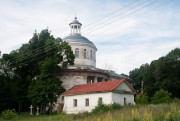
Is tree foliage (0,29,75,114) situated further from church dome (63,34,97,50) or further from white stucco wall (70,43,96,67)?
white stucco wall (70,43,96,67)

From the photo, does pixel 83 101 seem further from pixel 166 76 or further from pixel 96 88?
pixel 166 76

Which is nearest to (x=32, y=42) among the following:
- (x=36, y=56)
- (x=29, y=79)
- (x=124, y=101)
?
(x=36, y=56)

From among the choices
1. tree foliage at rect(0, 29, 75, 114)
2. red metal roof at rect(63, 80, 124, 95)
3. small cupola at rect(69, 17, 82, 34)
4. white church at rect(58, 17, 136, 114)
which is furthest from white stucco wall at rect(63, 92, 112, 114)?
small cupola at rect(69, 17, 82, 34)

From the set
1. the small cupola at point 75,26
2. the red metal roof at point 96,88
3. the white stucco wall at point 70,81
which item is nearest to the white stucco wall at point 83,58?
the small cupola at point 75,26

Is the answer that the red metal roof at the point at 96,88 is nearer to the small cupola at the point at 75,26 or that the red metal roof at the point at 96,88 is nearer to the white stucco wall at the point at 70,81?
the white stucco wall at the point at 70,81

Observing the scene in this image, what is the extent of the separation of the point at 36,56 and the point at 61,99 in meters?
6.70

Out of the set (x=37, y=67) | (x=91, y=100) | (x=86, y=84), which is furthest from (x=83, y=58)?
(x=91, y=100)

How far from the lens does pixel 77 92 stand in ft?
140

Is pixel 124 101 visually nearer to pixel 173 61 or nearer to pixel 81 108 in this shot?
pixel 81 108

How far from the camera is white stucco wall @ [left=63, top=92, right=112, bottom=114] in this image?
3970 cm

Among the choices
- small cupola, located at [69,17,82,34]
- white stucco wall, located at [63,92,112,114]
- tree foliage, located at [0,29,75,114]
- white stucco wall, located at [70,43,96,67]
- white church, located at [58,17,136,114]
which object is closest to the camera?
white stucco wall, located at [63,92,112,114]

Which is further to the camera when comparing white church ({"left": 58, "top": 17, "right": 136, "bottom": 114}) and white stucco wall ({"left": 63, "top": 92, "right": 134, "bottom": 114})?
white church ({"left": 58, "top": 17, "right": 136, "bottom": 114})

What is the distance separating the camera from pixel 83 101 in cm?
4194

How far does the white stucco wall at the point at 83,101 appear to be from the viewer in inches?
1563
